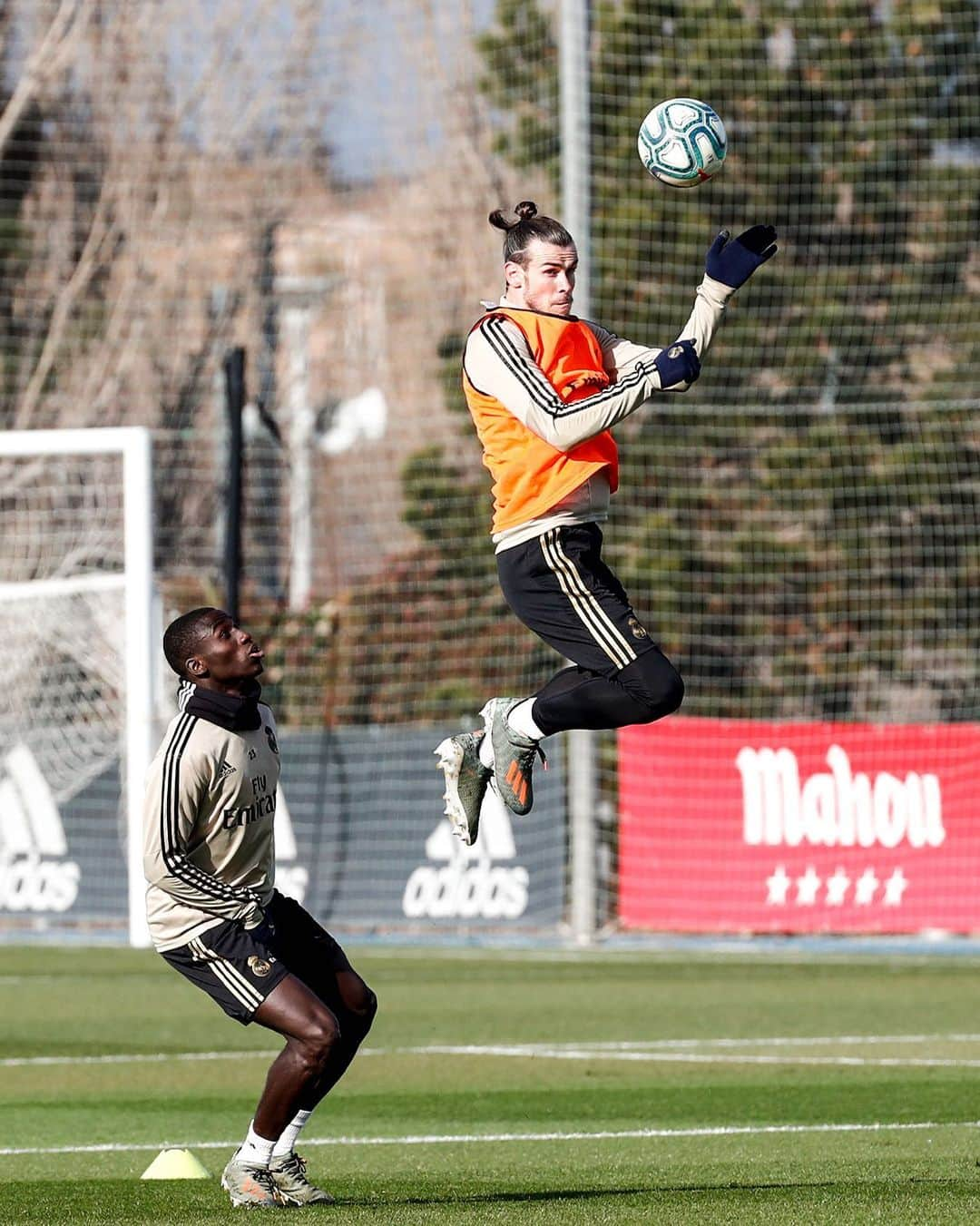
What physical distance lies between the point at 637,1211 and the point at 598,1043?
629 cm

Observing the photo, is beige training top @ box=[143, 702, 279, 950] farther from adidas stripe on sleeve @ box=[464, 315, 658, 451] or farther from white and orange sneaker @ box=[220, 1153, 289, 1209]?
adidas stripe on sleeve @ box=[464, 315, 658, 451]

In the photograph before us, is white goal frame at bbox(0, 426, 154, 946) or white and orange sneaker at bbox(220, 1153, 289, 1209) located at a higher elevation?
white goal frame at bbox(0, 426, 154, 946)

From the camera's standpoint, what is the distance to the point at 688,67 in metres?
24.7

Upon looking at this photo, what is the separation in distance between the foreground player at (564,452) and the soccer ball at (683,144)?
362 millimetres

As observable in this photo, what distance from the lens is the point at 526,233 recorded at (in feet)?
26.0

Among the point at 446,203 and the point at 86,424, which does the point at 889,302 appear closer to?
the point at 446,203

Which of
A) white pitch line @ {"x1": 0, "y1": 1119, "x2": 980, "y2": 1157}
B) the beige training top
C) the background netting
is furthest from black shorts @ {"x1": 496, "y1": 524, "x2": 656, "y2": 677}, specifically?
the background netting

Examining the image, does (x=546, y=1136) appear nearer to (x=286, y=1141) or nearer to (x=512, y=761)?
(x=286, y=1141)

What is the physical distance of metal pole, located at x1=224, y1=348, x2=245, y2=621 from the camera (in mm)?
18703

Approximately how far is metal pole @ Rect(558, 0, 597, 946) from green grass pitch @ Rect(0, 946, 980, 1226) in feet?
4.21

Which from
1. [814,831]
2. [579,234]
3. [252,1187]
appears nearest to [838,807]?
[814,831]

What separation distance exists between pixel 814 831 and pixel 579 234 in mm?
5439

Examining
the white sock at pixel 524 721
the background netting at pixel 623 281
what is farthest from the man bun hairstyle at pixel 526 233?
the background netting at pixel 623 281

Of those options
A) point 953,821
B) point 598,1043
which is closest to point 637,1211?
point 598,1043
